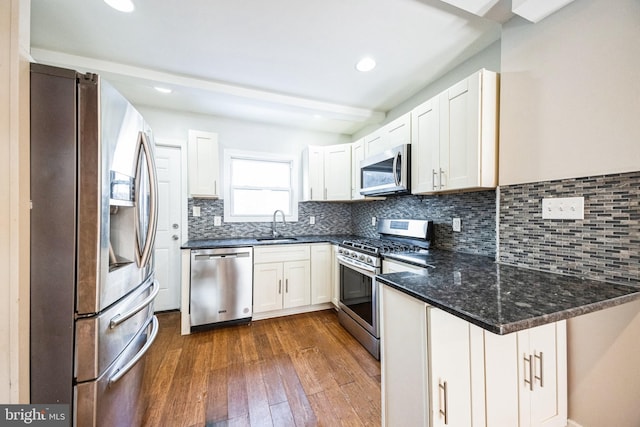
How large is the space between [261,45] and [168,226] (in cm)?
238

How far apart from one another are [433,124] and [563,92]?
75 cm

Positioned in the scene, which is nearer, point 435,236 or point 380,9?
point 380,9

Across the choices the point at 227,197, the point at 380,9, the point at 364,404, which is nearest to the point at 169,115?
the point at 227,197

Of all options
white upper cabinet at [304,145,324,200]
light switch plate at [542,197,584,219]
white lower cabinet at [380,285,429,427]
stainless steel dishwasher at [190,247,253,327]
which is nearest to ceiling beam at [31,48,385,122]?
white upper cabinet at [304,145,324,200]

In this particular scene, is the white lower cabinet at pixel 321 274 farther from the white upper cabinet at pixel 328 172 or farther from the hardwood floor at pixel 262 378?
the white upper cabinet at pixel 328 172

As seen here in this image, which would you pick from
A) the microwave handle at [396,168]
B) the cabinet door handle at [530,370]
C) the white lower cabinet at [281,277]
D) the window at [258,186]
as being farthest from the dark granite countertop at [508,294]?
the window at [258,186]

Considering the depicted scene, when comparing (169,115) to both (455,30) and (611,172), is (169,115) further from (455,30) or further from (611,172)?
(611,172)

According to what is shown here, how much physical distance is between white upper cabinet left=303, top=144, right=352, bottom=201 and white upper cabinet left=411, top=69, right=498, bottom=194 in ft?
4.16

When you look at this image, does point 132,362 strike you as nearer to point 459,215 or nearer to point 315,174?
point 459,215

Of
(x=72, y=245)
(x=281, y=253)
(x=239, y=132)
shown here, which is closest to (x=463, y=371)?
(x=72, y=245)

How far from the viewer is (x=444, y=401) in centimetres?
84

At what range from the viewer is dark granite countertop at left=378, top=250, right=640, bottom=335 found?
72 centimetres

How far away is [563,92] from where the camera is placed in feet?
3.93

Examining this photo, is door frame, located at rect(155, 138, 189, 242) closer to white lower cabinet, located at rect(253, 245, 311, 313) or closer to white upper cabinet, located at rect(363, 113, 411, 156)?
white lower cabinet, located at rect(253, 245, 311, 313)
